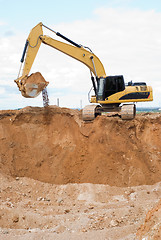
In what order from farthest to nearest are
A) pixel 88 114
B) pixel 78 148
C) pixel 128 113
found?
pixel 88 114, pixel 128 113, pixel 78 148

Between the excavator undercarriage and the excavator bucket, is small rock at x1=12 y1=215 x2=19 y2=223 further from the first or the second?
the excavator undercarriage

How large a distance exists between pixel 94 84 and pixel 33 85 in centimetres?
351

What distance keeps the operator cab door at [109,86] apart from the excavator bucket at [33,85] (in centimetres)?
275

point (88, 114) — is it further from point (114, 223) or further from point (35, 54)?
point (114, 223)

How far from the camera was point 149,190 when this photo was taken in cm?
1165

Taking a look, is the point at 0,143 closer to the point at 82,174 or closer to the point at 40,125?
the point at 40,125

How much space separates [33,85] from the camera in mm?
13266

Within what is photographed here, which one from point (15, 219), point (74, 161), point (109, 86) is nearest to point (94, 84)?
point (109, 86)

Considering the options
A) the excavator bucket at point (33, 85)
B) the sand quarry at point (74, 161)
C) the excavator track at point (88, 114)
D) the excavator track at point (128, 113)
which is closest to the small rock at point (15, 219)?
the sand quarry at point (74, 161)

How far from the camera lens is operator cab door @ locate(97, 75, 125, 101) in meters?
14.4

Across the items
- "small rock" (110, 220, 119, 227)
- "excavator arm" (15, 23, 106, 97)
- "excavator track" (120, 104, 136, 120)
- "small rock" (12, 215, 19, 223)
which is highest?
"excavator arm" (15, 23, 106, 97)

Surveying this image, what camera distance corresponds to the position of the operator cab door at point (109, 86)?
14383 millimetres

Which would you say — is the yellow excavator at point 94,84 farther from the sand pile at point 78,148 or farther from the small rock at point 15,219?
the small rock at point 15,219

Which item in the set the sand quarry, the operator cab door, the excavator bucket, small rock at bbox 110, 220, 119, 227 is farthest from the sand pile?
small rock at bbox 110, 220, 119, 227
